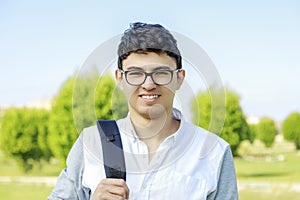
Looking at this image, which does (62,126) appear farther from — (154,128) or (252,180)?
(154,128)

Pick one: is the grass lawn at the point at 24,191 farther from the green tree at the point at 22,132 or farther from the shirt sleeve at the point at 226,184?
the shirt sleeve at the point at 226,184

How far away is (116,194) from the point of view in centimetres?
154

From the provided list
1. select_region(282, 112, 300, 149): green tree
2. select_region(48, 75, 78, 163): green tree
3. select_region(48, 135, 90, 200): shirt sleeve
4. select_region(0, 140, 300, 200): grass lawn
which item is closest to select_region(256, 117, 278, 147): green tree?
select_region(282, 112, 300, 149): green tree

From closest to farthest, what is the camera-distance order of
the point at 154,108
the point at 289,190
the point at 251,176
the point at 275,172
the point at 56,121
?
the point at 154,108 < the point at 289,190 < the point at 56,121 < the point at 251,176 < the point at 275,172

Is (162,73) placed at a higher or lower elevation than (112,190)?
higher

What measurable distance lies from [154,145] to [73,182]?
30 centimetres

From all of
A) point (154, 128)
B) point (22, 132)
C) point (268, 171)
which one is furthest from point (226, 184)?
point (268, 171)

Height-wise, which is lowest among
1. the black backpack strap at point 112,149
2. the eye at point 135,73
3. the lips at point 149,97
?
the black backpack strap at point 112,149

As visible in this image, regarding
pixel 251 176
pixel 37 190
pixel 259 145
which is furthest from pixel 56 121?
pixel 259 145

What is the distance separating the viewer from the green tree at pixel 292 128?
1897 inches

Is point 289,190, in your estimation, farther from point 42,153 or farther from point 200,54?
point 200,54

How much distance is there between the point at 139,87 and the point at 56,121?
Result: 1787 centimetres

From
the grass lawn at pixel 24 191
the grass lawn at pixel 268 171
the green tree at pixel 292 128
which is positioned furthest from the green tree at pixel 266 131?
the grass lawn at pixel 24 191

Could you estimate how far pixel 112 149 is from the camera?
5.37 ft
